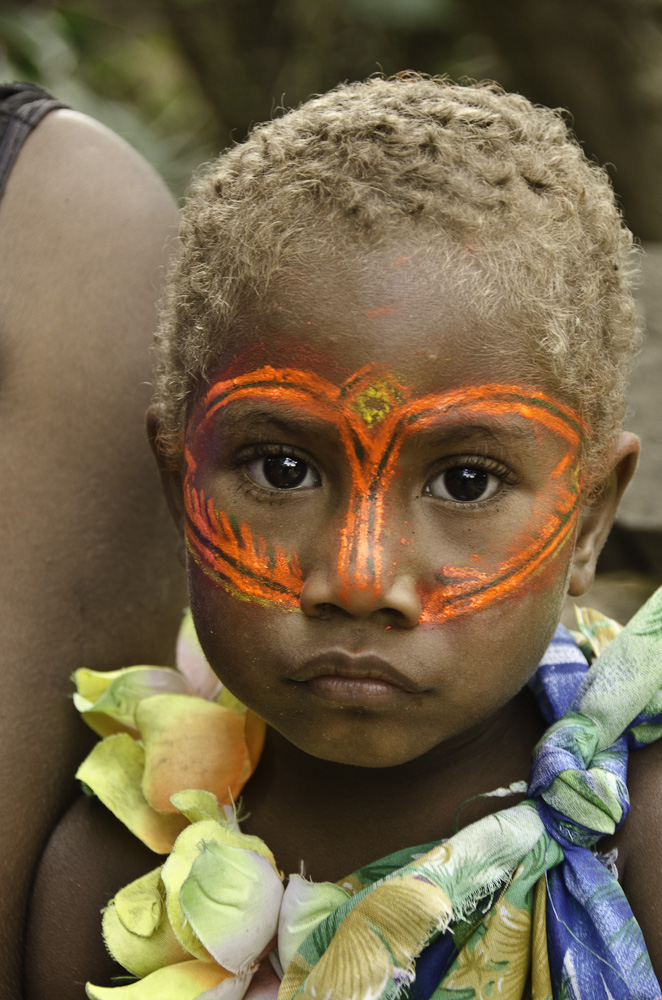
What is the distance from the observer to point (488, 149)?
1490 millimetres

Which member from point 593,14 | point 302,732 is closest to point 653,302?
point 593,14

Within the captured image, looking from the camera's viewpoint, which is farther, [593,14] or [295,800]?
→ [593,14]

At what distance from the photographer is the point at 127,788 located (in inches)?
69.4

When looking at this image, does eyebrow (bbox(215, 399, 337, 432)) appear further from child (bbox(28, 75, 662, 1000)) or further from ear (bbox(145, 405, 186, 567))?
ear (bbox(145, 405, 186, 567))

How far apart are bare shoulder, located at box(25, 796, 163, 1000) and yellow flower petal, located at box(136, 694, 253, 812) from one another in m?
0.12

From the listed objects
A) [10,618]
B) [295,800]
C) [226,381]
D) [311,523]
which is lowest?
[295,800]

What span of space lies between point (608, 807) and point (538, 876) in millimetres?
138

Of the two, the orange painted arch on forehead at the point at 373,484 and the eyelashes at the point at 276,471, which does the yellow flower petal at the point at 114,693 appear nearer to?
the orange painted arch on forehead at the point at 373,484

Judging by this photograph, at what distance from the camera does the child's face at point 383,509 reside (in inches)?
53.2

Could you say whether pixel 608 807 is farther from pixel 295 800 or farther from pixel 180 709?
pixel 180 709

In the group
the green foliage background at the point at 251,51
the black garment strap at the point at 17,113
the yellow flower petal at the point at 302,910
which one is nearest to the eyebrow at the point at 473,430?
the yellow flower petal at the point at 302,910

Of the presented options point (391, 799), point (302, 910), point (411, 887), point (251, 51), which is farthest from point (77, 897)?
point (251, 51)

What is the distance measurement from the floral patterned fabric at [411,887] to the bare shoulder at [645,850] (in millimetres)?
31

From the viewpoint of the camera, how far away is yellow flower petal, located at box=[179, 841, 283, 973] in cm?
148
